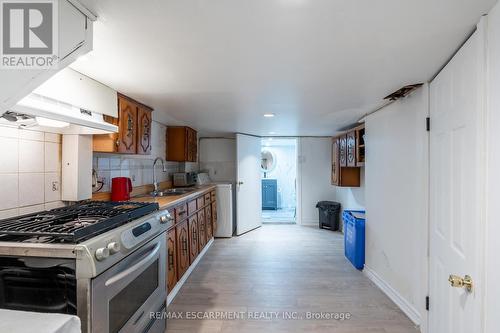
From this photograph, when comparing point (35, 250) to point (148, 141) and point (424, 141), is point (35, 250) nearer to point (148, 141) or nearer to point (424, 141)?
point (148, 141)

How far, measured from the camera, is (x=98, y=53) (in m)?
1.41

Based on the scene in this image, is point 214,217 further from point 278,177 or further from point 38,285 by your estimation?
point 278,177

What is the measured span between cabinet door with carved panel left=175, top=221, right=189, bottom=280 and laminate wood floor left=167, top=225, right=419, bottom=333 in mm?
210

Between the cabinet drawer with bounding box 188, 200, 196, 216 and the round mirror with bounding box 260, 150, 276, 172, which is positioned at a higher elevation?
the round mirror with bounding box 260, 150, 276, 172

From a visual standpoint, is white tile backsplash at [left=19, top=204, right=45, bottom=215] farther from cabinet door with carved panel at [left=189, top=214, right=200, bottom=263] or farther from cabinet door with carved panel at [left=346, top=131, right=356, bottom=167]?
cabinet door with carved panel at [left=346, top=131, right=356, bottom=167]

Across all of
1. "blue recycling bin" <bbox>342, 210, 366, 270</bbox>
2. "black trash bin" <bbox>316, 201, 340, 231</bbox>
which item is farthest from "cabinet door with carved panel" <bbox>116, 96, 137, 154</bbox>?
"black trash bin" <bbox>316, 201, 340, 231</bbox>

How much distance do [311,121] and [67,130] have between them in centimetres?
288

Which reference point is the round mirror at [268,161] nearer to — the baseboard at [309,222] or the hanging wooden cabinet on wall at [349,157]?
the baseboard at [309,222]

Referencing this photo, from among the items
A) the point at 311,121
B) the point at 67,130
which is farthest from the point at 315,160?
the point at 67,130

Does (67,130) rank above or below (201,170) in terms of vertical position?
above

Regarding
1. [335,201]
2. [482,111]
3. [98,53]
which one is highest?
[98,53]

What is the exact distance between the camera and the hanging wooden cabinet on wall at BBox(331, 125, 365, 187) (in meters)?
3.41

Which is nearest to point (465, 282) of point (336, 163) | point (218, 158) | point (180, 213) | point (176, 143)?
point (180, 213)

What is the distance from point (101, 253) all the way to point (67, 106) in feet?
3.26
